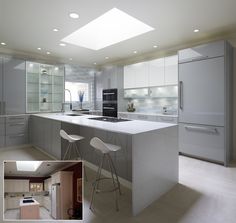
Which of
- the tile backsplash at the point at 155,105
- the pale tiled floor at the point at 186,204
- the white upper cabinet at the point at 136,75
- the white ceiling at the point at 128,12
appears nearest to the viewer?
the pale tiled floor at the point at 186,204

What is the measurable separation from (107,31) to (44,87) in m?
2.59

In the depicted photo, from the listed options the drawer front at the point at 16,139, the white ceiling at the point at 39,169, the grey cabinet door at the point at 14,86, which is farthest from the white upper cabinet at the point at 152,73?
the white ceiling at the point at 39,169

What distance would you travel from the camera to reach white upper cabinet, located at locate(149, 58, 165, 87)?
458cm

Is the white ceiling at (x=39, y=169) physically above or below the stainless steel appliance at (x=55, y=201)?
above

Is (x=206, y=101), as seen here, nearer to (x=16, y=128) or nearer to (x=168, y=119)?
(x=168, y=119)

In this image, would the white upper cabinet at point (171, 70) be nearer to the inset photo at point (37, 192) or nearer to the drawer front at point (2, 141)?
the inset photo at point (37, 192)

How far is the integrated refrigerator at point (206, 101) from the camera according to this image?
327cm

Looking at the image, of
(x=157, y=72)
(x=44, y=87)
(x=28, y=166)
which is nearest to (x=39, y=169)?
(x=28, y=166)

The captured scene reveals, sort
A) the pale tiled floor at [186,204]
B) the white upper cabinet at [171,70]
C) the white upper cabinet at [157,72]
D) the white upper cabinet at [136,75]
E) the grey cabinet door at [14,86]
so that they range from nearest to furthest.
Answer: the pale tiled floor at [186,204], the white upper cabinet at [171,70], the grey cabinet door at [14,86], the white upper cabinet at [157,72], the white upper cabinet at [136,75]

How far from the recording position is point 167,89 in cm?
484

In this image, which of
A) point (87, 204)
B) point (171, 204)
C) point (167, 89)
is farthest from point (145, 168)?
point (167, 89)

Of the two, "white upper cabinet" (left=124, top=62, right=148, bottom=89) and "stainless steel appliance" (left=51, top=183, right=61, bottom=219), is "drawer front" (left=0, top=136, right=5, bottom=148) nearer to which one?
"white upper cabinet" (left=124, top=62, right=148, bottom=89)

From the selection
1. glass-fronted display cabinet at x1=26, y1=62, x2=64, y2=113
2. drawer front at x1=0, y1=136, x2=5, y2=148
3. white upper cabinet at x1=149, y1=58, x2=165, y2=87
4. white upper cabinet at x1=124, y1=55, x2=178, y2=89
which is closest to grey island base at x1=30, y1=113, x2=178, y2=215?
drawer front at x1=0, y1=136, x2=5, y2=148

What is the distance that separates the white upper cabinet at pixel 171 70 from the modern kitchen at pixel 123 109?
3cm
